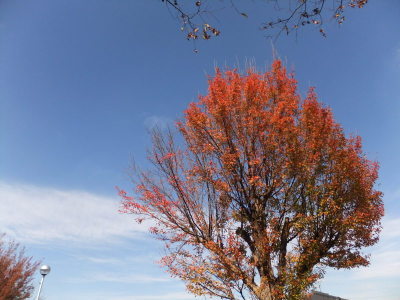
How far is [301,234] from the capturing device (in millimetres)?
9758

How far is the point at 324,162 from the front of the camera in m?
10.2

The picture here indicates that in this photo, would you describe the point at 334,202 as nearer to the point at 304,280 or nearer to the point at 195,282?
the point at 304,280

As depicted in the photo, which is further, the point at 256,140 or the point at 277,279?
the point at 256,140

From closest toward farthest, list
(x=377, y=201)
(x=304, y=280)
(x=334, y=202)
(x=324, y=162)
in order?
1. (x=304, y=280)
2. (x=334, y=202)
3. (x=324, y=162)
4. (x=377, y=201)

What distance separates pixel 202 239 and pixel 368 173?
7.06 meters

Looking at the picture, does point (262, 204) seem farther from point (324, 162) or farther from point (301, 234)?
point (324, 162)

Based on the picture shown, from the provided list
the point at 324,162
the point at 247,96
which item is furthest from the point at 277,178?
the point at 247,96

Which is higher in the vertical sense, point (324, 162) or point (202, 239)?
point (324, 162)

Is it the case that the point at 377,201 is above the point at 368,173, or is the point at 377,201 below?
below

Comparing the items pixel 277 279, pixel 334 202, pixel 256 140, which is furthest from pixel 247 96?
pixel 277 279

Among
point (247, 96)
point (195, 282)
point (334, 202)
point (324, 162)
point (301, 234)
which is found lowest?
point (195, 282)

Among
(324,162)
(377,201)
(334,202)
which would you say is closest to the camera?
(334,202)

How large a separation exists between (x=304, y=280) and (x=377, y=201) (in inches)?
195

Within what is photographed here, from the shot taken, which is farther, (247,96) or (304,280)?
(247,96)
